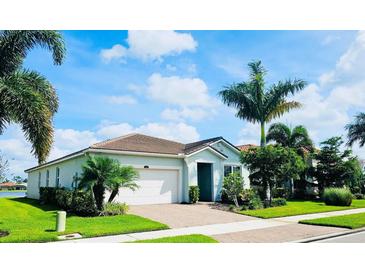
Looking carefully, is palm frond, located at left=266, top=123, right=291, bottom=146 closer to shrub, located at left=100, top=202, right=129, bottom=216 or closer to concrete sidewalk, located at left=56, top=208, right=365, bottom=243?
concrete sidewalk, located at left=56, top=208, right=365, bottom=243

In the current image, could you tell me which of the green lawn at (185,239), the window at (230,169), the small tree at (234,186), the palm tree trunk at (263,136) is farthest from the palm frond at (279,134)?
the green lawn at (185,239)

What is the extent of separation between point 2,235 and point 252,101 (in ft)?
58.6

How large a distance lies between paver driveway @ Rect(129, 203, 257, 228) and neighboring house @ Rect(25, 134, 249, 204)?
185 centimetres

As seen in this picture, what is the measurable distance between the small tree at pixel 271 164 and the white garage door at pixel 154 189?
5.07 m

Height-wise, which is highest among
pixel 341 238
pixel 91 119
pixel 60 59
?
pixel 60 59

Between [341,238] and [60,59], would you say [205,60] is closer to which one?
[60,59]

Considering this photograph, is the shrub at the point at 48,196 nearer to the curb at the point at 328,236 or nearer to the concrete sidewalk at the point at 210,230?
the concrete sidewalk at the point at 210,230

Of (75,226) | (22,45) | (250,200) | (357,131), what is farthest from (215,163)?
(357,131)

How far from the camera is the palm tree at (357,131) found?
3325 centimetres

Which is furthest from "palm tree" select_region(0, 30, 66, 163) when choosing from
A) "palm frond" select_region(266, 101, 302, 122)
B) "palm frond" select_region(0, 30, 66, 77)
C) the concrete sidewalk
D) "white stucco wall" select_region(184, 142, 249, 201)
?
"palm frond" select_region(266, 101, 302, 122)

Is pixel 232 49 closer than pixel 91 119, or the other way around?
pixel 232 49
